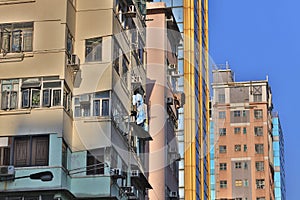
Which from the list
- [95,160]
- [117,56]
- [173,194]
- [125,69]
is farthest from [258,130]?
[95,160]

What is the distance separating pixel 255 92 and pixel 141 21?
7481 centimetres

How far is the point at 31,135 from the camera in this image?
28438 mm

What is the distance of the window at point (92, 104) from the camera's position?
97.0 ft

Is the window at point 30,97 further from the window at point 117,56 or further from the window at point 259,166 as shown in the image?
the window at point 259,166

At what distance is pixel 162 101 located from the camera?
43500 millimetres

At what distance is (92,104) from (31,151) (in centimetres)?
278

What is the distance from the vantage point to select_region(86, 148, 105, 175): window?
29.0 m

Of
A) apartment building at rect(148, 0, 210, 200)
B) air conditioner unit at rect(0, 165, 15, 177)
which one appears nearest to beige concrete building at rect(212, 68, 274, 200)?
apartment building at rect(148, 0, 210, 200)

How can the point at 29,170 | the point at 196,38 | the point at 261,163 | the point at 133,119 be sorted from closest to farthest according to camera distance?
the point at 29,170, the point at 133,119, the point at 196,38, the point at 261,163

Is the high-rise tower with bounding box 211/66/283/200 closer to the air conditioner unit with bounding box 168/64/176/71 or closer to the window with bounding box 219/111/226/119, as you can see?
the window with bounding box 219/111/226/119

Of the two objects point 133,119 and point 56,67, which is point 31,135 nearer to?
point 56,67

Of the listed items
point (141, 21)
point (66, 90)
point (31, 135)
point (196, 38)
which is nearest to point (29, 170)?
point (31, 135)

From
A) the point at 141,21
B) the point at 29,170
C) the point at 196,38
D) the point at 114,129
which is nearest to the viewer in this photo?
the point at 29,170

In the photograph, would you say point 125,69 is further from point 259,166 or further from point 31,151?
point 259,166
